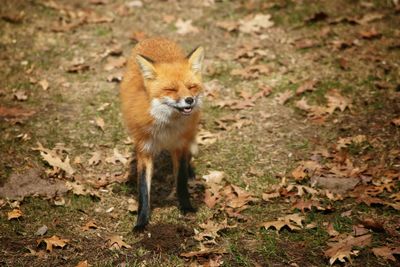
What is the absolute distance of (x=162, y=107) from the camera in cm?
569

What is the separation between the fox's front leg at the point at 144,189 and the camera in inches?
244

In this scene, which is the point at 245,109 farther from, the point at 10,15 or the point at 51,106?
the point at 10,15

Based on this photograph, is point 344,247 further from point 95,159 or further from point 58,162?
point 58,162

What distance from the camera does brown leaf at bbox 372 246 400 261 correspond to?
530 centimetres

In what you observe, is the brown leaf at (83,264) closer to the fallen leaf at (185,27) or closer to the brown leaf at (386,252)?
the brown leaf at (386,252)

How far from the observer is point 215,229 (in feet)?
19.9

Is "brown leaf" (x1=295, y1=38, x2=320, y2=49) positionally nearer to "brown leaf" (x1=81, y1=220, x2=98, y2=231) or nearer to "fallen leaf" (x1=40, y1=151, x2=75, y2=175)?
"fallen leaf" (x1=40, y1=151, x2=75, y2=175)

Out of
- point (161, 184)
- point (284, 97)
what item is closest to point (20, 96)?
point (161, 184)

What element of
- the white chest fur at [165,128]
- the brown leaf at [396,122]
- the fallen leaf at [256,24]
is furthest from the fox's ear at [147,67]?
the fallen leaf at [256,24]

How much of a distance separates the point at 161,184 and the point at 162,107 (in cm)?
190

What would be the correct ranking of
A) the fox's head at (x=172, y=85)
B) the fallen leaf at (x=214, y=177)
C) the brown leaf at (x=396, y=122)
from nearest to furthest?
the fox's head at (x=172, y=85) → the fallen leaf at (x=214, y=177) → the brown leaf at (x=396, y=122)

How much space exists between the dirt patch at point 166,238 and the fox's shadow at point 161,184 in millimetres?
597

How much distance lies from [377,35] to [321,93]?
2165 mm

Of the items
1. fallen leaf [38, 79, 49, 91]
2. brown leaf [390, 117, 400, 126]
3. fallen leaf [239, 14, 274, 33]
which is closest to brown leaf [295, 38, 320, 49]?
fallen leaf [239, 14, 274, 33]
